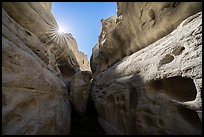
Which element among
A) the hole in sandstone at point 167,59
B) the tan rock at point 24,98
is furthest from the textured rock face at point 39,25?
the hole in sandstone at point 167,59

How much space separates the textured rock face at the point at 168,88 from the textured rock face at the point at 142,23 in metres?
0.13

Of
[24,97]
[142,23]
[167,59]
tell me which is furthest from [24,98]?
[142,23]

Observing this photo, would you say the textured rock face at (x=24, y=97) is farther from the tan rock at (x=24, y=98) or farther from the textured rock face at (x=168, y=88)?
the textured rock face at (x=168, y=88)

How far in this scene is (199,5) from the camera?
3156mm

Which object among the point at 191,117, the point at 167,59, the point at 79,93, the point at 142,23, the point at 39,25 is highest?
the point at 39,25

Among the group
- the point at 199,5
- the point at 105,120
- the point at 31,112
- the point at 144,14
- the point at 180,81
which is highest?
the point at 144,14

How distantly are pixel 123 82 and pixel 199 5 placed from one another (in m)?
2.81

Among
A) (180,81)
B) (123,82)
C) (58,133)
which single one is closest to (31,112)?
(58,133)

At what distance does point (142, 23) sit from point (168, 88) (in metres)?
2.83

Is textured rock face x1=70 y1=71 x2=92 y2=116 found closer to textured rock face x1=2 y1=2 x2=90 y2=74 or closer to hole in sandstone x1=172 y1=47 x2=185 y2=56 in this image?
textured rock face x1=2 y1=2 x2=90 y2=74

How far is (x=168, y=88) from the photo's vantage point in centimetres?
306

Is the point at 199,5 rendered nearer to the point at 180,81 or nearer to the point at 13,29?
the point at 180,81

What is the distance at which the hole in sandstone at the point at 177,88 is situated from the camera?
2.80 metres

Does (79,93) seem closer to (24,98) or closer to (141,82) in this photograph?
(24,98)
